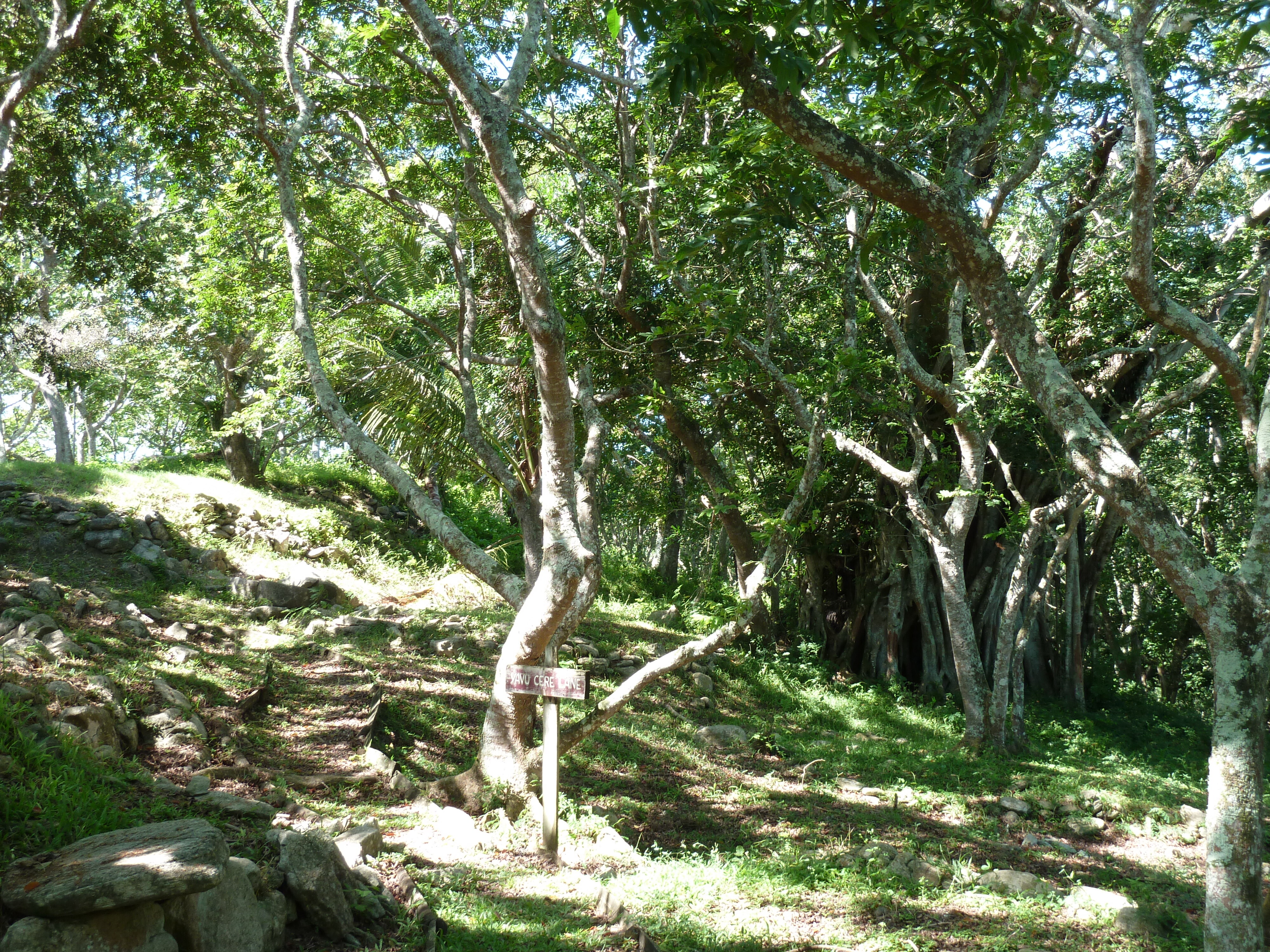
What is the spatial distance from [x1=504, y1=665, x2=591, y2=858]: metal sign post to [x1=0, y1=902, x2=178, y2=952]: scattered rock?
8.60 feet

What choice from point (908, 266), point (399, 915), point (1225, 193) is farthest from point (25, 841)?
point (1225, 193)

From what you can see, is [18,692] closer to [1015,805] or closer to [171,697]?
[171,697]

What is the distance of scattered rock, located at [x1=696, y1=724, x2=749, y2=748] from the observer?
32.3ft

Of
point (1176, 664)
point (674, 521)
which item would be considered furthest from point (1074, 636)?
point (674, 521)

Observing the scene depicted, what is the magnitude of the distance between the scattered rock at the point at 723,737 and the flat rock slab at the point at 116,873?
691 centimetres

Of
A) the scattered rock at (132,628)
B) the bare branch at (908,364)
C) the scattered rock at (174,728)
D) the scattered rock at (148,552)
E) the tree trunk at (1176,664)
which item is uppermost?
the bare branch at (908,364)

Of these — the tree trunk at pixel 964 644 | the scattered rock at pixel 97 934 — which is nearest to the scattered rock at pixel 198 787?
the scattered rock at pixel 97 934

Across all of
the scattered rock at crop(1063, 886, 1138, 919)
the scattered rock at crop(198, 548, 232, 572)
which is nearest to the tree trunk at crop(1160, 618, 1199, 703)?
the scattered rock at crop(1063, 886, 1138, 919)

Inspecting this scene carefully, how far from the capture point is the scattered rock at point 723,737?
984 cm

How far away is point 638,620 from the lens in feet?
48.2

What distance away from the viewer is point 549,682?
577 cm

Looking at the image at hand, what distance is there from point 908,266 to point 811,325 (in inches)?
61.4

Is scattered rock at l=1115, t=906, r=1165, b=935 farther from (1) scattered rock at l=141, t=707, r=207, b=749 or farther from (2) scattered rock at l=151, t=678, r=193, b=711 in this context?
(2) scattered rock at l=151, t=678, r=193, b=711

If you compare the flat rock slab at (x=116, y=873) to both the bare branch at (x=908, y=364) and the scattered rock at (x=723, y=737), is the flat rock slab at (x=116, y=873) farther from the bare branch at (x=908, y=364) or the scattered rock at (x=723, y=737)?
the bare branch at (x=908, y=364)
